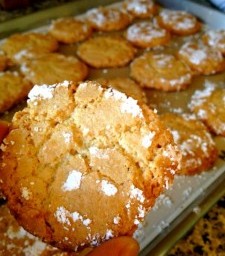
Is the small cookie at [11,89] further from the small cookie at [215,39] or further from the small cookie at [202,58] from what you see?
the small cookie at [215,39]

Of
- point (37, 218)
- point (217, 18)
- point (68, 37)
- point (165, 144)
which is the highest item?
point (165, 144)

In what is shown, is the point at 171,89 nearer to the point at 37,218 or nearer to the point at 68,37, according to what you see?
the point at 68,37

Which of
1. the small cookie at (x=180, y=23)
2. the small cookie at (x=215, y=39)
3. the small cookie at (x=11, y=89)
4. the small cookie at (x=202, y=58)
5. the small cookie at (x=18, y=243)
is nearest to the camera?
the small cookie at (x=18, y=243)

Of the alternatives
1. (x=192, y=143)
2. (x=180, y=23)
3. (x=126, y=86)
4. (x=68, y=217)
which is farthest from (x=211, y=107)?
Answer: (x=68, y=217)

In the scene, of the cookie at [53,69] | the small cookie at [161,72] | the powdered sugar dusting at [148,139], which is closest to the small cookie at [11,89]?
the cookie at [53,69]

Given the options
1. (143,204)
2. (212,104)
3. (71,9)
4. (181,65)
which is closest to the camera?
(143,204)

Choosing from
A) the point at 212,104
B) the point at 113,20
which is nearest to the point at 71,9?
the point at 113,20

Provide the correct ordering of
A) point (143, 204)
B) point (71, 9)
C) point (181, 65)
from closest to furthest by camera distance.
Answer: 1. point (143, 204)
2. point (181, 65)
3. point (71, 9)
